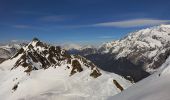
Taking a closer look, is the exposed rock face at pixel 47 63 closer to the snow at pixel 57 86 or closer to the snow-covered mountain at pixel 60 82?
the snow-covered mountain at pixel 60 82

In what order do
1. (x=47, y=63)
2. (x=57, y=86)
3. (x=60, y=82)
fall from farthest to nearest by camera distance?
1. (x=47, y=63)
2. (x=60, y=82)
3. (x=57, y=86)

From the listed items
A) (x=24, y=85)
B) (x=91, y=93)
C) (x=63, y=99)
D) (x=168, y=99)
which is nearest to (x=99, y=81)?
(x=91, y=93)

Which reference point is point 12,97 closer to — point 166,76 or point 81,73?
point 81,73

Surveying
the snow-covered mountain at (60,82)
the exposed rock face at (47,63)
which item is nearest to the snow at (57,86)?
the snow-covered mountain at (60,82)

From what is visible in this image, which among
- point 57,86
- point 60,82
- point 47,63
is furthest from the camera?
point 47,63

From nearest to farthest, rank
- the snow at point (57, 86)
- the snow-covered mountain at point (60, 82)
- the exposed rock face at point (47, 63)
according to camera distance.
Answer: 1. the snow at point (57, 86)
2. the snow-covered mountain at point (60, 82)
3. the exposed rock face at point (47, 63)

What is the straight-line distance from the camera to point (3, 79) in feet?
553

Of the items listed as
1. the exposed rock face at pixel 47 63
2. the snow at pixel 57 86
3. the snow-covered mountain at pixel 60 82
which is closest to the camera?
the snow at pixel 57 86

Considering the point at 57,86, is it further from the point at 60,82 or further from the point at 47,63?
the point at 47,63

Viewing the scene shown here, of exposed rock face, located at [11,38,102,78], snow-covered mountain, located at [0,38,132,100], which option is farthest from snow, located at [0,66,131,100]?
exposed rock face, located at [11,38,102,78]

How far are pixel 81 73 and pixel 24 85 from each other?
28653mm

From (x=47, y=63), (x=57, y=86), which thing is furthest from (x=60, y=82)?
(x=47, y=63)

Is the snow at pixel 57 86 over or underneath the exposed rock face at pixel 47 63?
underneath

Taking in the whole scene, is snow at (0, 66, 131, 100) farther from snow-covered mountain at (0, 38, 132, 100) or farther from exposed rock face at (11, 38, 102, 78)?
exposed rock face at (11, 38, 102, 78)
